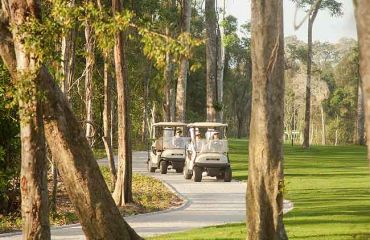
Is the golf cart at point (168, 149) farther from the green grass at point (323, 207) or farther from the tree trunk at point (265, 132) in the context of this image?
the tree trunk at point (265, 132)

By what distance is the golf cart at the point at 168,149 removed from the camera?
2789 cm

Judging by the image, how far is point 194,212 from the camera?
16.0 metres

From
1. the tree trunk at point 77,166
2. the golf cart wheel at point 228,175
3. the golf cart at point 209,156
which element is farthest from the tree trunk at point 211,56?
the tree trunk at point 77,166

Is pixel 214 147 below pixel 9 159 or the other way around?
the other way around

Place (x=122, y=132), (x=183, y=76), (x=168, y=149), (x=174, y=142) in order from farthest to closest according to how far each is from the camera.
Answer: (x=183, y=76) < (x=174, y=142) < (x=168, y=149) < (x=122, y=132)

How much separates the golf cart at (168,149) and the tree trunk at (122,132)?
10.7 m

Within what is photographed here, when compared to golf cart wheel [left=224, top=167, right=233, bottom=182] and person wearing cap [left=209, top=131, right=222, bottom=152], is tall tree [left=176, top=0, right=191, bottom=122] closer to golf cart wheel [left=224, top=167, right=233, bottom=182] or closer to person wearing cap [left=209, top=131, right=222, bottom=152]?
person wearing cap [left=209, top=131, right=222, bottom=152]

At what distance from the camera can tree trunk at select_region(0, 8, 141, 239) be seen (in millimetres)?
9109

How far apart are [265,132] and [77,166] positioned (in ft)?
7.79

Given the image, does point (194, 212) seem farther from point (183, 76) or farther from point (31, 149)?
point (183, 76)

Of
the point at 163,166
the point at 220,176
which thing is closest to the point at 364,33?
the point at 220,176

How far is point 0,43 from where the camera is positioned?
927cm

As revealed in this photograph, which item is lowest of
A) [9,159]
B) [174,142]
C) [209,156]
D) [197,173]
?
[197,173]

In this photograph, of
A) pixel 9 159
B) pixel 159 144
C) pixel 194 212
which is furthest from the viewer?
pixel 159 144
